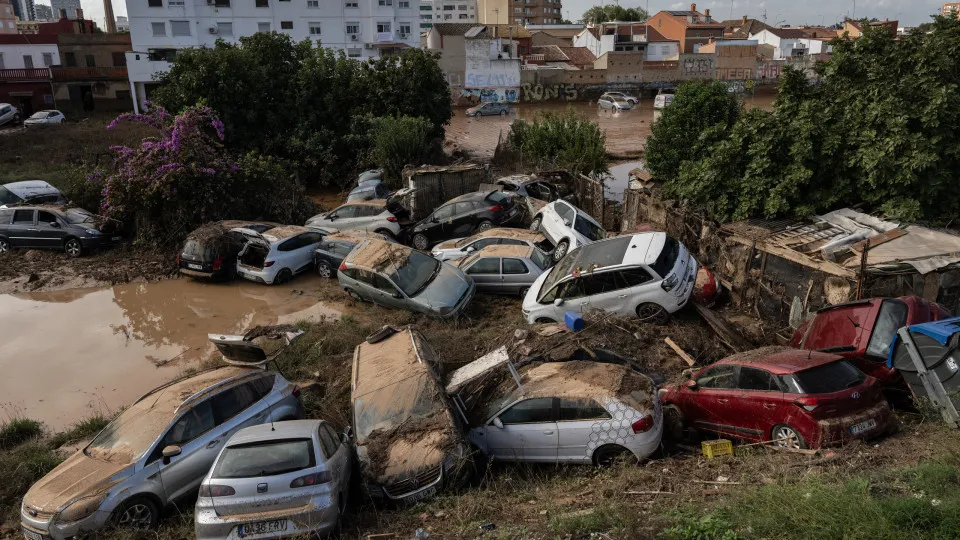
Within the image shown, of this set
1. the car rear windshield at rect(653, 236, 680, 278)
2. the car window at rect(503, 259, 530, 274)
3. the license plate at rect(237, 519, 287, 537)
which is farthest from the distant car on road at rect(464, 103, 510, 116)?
the license plate at rect(237, 519, 287, 537)

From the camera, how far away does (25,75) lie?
144 ft

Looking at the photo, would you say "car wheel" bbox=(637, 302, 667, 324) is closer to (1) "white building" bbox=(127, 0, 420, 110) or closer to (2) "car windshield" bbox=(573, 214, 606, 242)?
(2) "car windshield" bbox=(573, 214, 606, 242)

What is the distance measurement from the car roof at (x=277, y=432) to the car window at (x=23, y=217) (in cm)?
1445

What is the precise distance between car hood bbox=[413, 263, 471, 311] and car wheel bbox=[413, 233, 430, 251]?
4.03 meters

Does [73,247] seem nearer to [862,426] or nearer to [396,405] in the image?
[396,405]

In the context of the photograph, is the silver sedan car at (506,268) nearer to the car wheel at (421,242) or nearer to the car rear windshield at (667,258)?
the car rear windshield at (667,258)

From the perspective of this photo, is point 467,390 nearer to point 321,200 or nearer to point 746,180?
point 746,180

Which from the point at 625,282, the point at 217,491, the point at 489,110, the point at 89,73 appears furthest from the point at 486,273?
the point at 89,73

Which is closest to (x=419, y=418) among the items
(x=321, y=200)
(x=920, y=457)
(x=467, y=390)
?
(x=467, y=390)

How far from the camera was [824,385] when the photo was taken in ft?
23.1

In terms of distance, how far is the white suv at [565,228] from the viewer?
1391cm

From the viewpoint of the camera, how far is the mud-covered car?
6.83 meters

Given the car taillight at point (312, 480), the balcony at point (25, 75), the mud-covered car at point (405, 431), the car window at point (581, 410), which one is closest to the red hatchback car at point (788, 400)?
the car window at point (581, 410)

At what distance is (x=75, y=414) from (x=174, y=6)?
40555 mm
